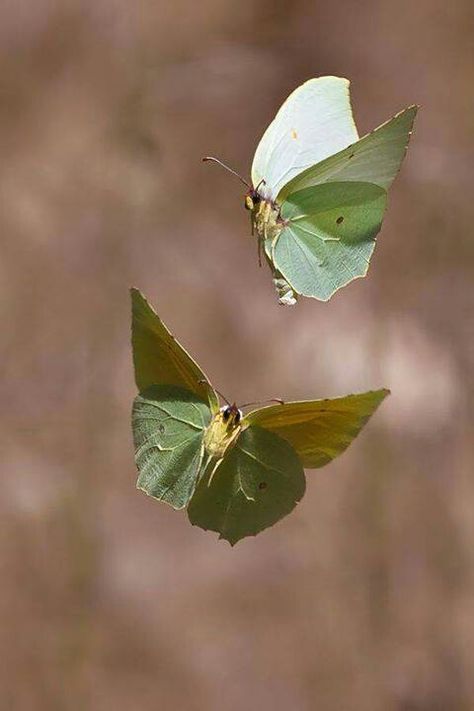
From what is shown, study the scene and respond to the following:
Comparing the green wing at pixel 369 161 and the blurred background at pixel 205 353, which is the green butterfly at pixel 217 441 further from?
the blurred background at pixel 205 353

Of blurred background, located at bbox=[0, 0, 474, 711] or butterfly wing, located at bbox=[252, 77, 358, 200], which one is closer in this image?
butterfly wing, located at bbox=[252, 77, 358, 200]

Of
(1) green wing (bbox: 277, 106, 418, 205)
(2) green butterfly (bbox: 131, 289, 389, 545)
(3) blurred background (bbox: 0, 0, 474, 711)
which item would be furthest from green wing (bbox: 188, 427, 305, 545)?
(3) blurred background (bbox: 0, 0, 474, 711)

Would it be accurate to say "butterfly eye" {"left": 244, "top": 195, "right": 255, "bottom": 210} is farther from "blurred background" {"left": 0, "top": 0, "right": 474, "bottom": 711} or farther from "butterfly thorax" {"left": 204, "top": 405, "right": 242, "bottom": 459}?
"blurred background" {"left": 0, "top": 0, "right": 474, "bottom": 711}

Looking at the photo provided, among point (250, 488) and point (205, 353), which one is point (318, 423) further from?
point (205, 353)

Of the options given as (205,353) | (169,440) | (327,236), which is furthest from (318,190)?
(205,353)

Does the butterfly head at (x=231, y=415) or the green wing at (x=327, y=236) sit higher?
the green wing at (x=327, y=236)

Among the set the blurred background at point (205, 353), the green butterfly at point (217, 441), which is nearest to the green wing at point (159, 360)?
the green butterfly at point (217, 441)

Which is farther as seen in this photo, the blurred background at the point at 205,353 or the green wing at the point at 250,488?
the blurred background at the point at 205,353

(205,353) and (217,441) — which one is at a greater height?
(205,353)
